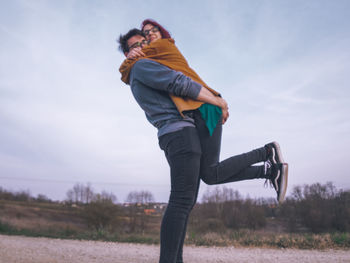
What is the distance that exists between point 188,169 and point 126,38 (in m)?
1.41

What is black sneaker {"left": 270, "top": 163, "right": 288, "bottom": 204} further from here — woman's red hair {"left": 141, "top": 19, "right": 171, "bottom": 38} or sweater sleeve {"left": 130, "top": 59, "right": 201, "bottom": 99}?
woman's red hair {"left": 141, "top": 19, "right": 171, "bottom": 38}

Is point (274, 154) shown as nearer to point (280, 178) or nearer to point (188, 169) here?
point (280, 178)

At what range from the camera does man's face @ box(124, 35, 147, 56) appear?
2303mm

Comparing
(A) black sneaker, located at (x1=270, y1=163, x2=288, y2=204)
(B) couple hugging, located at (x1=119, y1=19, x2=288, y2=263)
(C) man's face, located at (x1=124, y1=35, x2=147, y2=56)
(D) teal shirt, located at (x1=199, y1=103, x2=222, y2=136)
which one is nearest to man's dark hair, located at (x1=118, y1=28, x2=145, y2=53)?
(C) man's face, located at (x1=124, y1=35, x2=147, y2=56)

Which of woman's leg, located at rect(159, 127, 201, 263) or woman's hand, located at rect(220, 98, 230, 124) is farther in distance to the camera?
woman's hand, located at rect(220, 98, 230, 124)

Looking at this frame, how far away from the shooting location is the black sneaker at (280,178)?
7.04 feet

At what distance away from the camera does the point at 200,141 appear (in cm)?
193

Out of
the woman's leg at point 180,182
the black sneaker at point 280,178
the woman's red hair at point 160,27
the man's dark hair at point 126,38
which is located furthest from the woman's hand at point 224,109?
the man's dark hair at point 126,38

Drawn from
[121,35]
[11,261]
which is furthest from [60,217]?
[121,35]

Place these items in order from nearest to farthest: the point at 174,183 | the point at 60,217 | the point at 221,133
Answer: the point at 174,183 < the point at 221,133 < the point at 60,217

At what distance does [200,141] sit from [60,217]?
19.9 metres

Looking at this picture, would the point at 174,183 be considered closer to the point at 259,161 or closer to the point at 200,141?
the point at 200,141

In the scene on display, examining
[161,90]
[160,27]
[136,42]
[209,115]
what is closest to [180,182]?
[209,115]

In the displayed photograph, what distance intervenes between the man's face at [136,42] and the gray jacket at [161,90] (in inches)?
15.5
